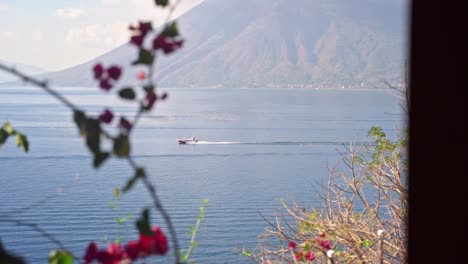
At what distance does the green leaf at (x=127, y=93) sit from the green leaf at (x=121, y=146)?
64 millimetres

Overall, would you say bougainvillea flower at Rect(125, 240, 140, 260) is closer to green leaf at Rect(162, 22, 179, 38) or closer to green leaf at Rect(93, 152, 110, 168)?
green leaf at Rect(93, 152, 110, 168)

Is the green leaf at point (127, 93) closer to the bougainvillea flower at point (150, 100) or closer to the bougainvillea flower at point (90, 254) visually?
the bougainvillea flower at point (150, 100)

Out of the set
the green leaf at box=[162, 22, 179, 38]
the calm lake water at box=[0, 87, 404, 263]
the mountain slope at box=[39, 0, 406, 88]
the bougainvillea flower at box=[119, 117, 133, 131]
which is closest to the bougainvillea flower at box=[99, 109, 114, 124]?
the bougainvillea flower at box=[119, 117, 133, 131]

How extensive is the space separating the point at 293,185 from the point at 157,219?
6.20 metres

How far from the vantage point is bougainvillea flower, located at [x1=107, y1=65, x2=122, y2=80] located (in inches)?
33.6

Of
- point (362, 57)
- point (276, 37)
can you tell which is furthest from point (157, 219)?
point (276, 37)

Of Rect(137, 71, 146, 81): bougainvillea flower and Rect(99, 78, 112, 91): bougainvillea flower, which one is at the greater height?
Rect(137, 71, 146, 81): bougainvillea flower

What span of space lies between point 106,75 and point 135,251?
0.23 meters

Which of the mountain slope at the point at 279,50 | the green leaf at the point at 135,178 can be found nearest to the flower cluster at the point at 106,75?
the green leaf at the point at 135,178

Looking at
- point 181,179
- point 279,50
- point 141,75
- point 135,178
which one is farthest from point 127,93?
point 279,50

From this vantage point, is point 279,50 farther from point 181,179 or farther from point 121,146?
point 121,146

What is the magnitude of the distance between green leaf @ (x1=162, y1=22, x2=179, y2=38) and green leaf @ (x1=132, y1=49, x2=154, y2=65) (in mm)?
34

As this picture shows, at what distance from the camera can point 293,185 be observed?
21375 mm

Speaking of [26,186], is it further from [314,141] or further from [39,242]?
[314,141]
